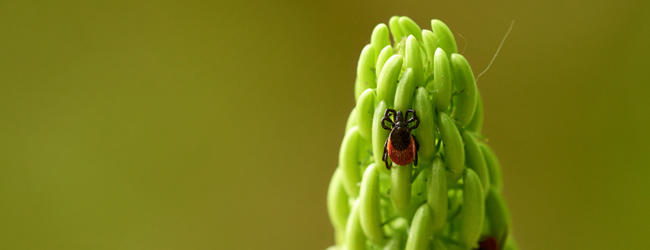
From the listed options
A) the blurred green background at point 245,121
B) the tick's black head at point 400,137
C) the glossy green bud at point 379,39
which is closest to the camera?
the tick's black head at point 400,137

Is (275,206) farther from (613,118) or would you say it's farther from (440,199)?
(440,199)

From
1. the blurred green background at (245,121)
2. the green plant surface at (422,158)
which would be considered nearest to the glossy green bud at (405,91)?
the green plant surface at (422,158)

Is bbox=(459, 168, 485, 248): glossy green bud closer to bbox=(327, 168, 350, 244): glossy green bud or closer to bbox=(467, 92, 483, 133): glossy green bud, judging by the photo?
bbox=(467, 92, 483, 133): glossy green bud

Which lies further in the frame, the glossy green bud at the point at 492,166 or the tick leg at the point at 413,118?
the glossy green bud at the point at 492,166

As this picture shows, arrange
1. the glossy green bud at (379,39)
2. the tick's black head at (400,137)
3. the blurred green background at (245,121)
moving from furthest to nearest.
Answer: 1. the blurred green background at (245,121)
2. the glossy green bud at (379,39)
3. the tick's black head at (400,137)

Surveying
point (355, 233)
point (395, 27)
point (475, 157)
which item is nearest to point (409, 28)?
point (395, 27)

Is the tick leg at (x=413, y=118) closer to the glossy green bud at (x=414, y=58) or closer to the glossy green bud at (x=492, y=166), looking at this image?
the glossy green bud at (x=414, y=58)
